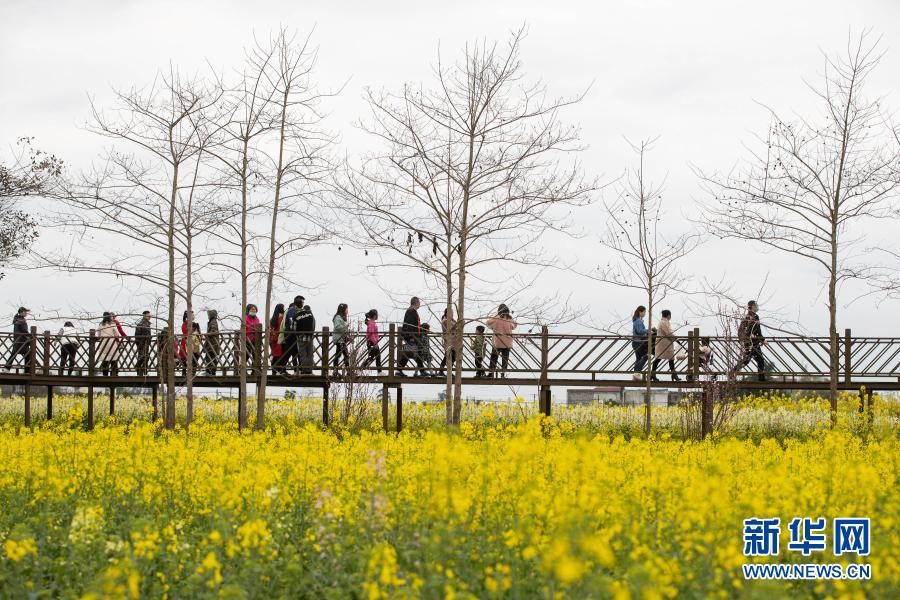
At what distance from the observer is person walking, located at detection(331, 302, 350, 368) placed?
2033 cm

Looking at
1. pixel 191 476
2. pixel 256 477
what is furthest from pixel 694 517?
pixel 191 476

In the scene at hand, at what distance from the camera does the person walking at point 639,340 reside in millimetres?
19969

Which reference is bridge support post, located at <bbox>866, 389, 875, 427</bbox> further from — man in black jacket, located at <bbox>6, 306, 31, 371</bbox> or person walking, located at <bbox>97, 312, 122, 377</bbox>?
man in black jacket, located at <bbox>6, 306, 31, 371</bbox>

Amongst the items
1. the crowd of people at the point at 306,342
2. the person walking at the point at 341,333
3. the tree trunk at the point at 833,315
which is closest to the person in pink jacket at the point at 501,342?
the crowd of people at the point at 306,342

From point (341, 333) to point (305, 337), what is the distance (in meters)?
0.97

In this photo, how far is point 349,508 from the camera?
703 centimetres

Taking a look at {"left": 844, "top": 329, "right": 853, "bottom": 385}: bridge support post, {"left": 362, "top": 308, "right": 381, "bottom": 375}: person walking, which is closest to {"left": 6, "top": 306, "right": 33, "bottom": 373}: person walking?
{"left": 362, "top": 308, "right": 381, "bottom": 375}: person walking

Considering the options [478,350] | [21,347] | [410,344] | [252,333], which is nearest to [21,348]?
[21,347]

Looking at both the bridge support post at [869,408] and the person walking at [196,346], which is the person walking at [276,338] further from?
the bridge support post at [869,408]

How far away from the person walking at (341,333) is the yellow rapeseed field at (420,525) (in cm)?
1015

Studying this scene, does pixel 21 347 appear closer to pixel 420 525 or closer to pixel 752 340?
pixel 752 340

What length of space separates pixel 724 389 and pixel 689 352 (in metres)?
1.44

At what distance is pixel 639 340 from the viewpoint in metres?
19.9

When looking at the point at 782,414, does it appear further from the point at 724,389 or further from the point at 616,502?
the point at 616,502
